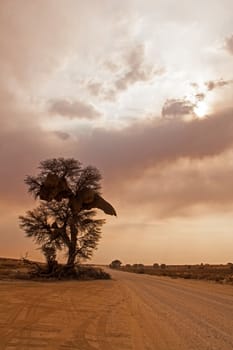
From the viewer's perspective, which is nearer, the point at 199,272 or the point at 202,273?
the point at 202,273

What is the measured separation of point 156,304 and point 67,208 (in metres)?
21.2

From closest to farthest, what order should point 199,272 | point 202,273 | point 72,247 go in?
point 72,247
point 202,273
point 199,272

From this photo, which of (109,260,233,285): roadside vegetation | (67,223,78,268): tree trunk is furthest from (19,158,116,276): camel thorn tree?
(109,260,233,285): roadside vegetation

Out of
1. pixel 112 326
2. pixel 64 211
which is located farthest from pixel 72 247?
pixel 112 326

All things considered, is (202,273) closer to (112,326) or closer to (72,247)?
(72,247)

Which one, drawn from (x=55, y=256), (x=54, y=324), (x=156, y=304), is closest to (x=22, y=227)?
(x=55, y=256)

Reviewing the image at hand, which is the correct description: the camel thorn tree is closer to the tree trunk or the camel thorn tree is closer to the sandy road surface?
the tree trunk

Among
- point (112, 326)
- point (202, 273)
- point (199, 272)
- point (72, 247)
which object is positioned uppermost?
point (199, 272)

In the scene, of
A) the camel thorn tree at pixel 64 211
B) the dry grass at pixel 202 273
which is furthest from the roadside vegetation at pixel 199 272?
the camel thorn tree at pixel 64 211

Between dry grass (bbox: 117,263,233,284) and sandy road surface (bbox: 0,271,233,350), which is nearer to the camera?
sandy road surface (bbox: 0,271,233,350)

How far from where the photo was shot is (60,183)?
124 ft

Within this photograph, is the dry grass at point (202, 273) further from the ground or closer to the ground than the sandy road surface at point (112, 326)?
further from the ground

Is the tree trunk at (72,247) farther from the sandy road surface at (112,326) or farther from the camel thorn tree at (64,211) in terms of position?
the sandy road surface at (112,326)

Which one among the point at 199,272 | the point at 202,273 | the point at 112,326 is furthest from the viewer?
the point at 199,272
